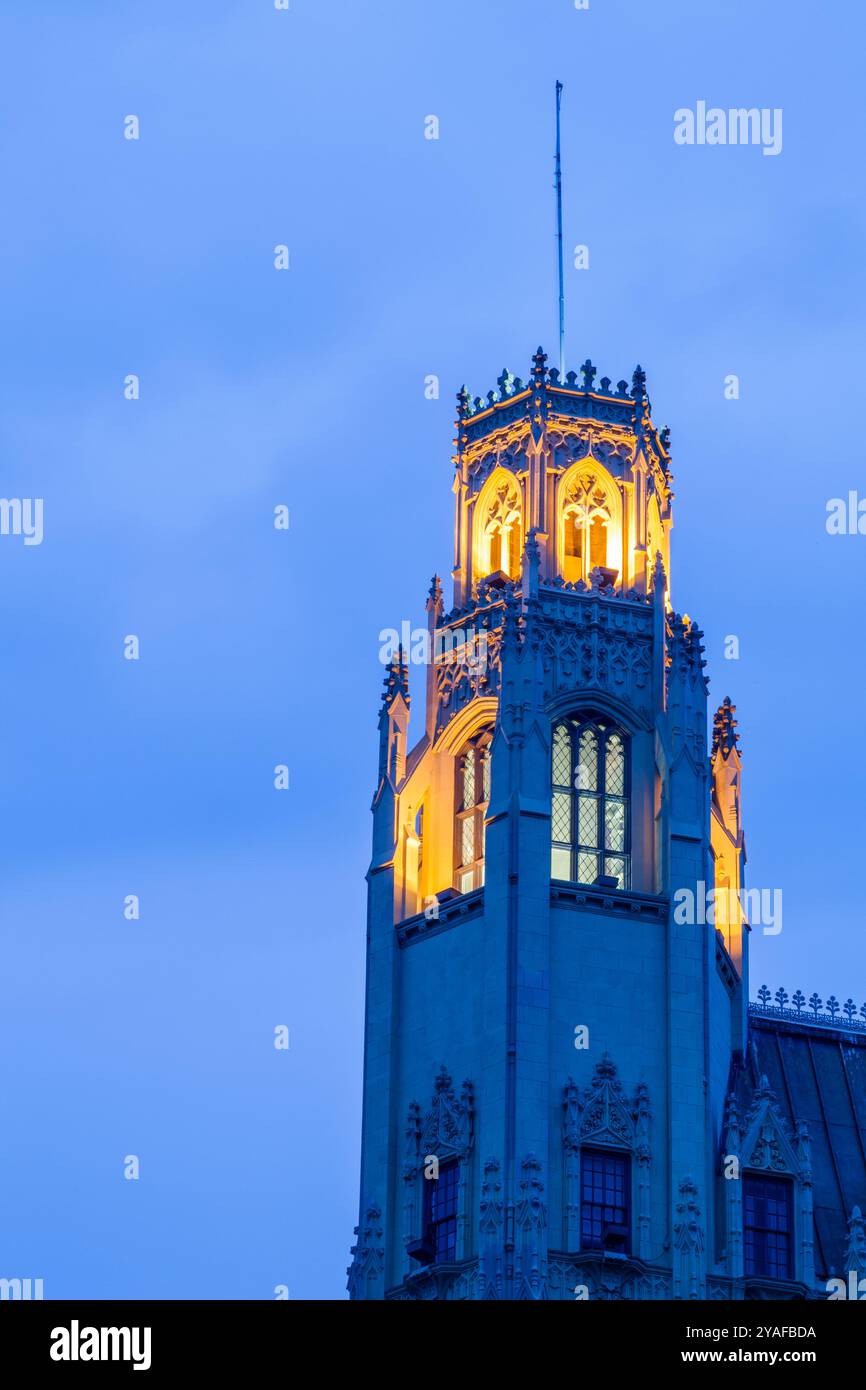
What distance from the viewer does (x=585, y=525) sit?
90938mm

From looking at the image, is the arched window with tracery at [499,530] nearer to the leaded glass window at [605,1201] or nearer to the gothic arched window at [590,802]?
the gothic arched window at [590,802]

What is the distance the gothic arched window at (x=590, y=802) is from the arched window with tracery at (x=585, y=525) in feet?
A: 16.2

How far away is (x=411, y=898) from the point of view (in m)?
87.6

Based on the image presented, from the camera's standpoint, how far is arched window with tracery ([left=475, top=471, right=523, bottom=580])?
9094 centimetres

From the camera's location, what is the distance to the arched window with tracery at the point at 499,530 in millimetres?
90938

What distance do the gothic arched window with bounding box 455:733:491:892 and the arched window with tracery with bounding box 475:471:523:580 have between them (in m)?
5.21

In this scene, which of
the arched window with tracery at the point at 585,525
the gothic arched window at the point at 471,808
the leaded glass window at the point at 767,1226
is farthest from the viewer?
the arched window with tracery at the point at 585,525

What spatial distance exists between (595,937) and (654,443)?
52.0 feet
